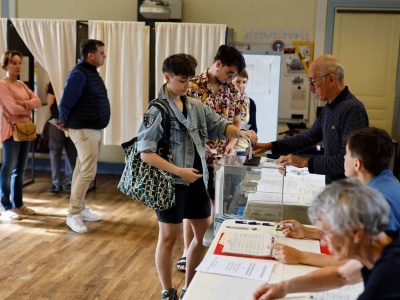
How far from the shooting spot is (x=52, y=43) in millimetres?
5551

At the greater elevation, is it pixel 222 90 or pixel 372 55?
pixel 372 55

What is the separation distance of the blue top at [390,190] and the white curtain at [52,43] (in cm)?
448

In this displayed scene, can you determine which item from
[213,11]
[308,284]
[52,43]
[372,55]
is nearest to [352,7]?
[372,55]

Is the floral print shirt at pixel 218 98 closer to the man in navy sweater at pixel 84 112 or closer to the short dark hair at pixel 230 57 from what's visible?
the short dark hair at pixel 230 57

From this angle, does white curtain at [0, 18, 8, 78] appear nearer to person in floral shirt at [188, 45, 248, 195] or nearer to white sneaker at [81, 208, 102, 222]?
white sneaker at [81, 208, 102, 222]

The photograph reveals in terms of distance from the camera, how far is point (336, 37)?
5938 mm

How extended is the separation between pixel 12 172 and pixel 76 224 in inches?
31.2

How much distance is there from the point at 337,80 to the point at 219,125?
622 millimetres

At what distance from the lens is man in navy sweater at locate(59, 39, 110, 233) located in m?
4.10

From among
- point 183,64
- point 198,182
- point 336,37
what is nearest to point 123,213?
point 198,182

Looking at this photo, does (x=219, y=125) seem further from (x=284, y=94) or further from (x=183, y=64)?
(x=284, y=94)

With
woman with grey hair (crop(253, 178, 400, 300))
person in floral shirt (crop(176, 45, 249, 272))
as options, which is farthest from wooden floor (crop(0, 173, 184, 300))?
woman with grey hair (crop(253, 178, 400, 300))

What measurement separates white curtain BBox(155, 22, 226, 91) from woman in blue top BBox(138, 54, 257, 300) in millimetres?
2818

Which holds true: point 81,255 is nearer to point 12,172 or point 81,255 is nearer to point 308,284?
point 12,172
